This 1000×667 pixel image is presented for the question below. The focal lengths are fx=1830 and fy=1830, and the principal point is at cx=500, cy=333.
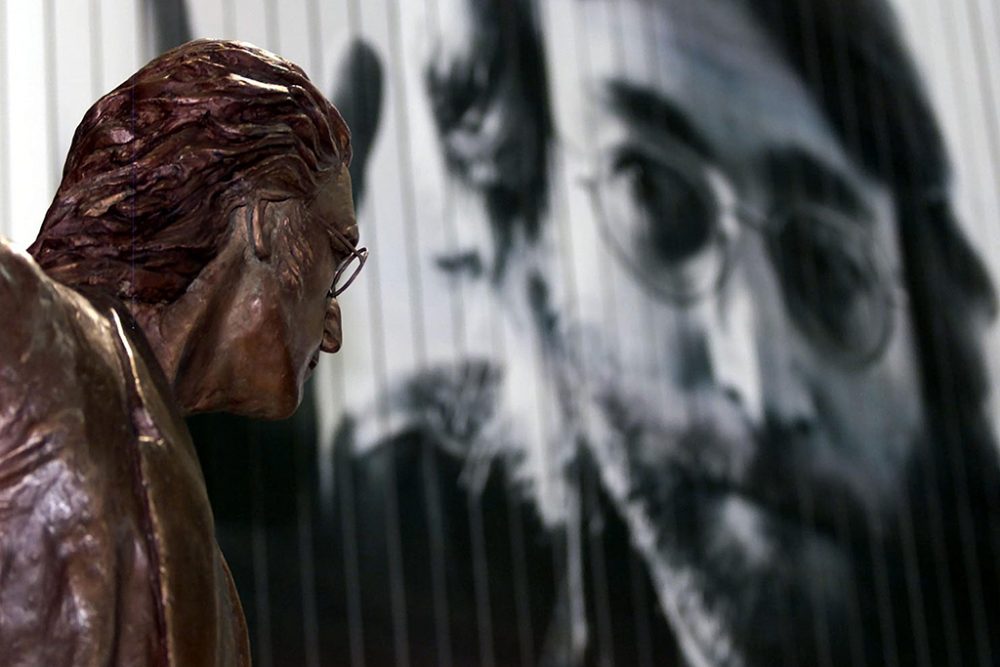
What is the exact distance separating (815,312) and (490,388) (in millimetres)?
1908

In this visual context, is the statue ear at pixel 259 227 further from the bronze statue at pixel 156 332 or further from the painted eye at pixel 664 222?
the painted eye at pixel 664 222

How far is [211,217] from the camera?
9.89 feet

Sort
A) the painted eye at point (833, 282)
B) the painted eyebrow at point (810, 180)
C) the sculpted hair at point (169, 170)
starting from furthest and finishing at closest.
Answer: the painted eyebrow at point (810, 180), the painted eye at point (833, 282), the sculpted hair at point (169, 170)

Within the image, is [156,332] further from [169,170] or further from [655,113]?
[655,113]

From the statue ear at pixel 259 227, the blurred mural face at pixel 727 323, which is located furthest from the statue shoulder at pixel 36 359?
the blurred mural face at pixel 727 323

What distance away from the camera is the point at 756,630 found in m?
8.45

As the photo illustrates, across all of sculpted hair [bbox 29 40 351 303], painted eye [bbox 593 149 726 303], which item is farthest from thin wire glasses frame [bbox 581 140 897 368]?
sculpted hair [bbox 29 40 351 303]

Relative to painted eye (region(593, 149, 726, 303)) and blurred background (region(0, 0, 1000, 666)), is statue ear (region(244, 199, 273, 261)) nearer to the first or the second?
blurred background (region(0, 0, 1000, 666))

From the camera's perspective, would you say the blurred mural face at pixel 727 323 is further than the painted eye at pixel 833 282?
No

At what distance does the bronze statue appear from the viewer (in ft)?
7.81

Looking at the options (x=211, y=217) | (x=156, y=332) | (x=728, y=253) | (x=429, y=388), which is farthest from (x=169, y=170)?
(x=728, y=253)

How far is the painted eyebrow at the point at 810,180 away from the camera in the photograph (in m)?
9.09

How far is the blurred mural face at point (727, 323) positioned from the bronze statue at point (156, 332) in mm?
4971

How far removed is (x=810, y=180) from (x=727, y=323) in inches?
38.4
